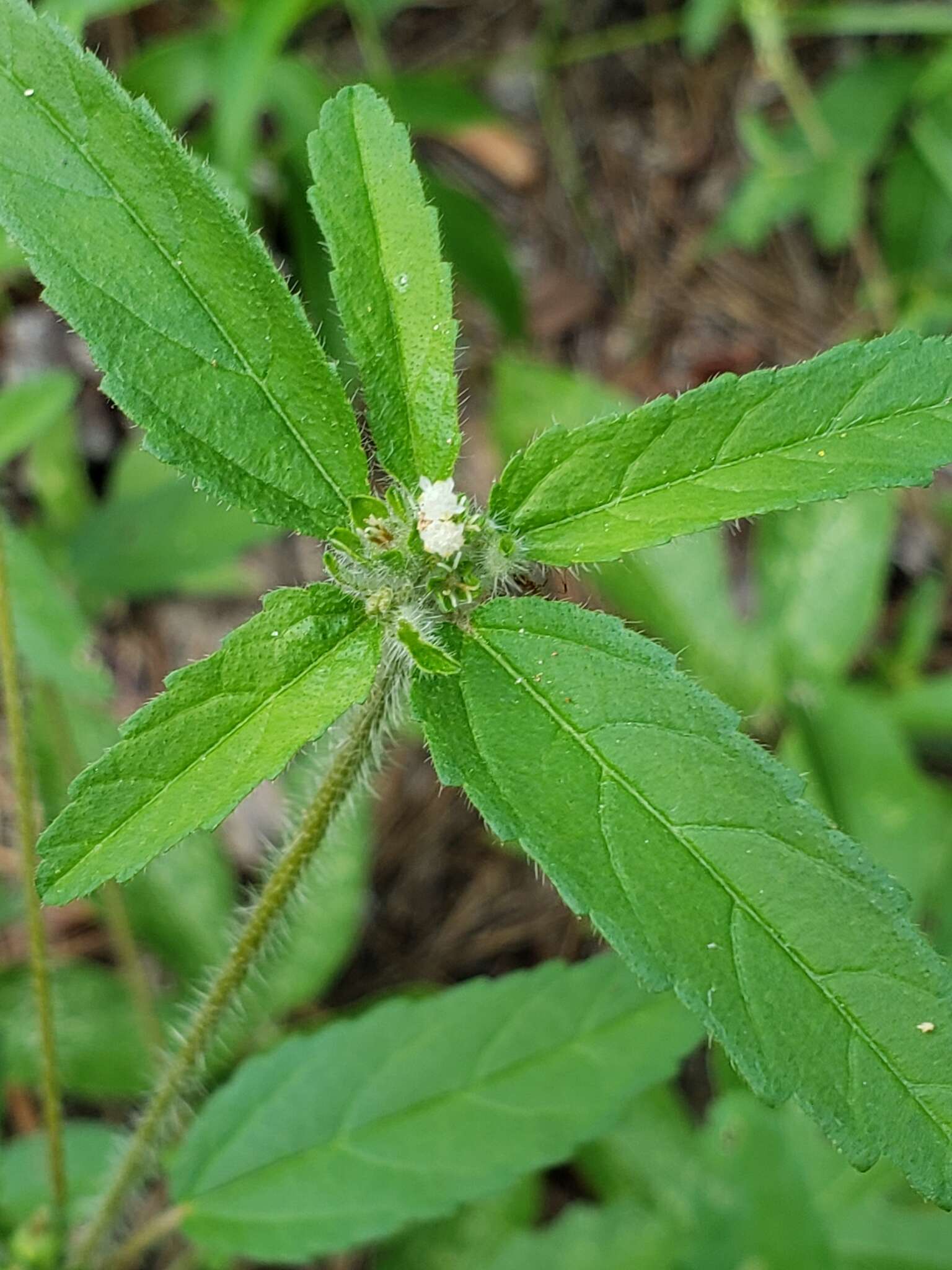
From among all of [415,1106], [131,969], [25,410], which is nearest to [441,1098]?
[415,1106]

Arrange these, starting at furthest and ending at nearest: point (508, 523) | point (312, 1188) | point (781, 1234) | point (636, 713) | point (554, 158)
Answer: point (554, 158) < point (781, 1234) < point (312, 1188) < point (508, 523) < point (636, 713)

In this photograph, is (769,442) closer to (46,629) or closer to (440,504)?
(440,504)

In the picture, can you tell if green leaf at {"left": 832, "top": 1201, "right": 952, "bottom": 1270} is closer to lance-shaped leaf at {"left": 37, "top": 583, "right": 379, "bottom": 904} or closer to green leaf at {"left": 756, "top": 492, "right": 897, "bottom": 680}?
green leaf at {"left": 756, "top": 492, "right": 897, "bottom": 680}

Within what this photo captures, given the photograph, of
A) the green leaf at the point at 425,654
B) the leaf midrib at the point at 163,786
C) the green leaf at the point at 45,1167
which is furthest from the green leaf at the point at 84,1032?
the green leaf at the point at 425,654

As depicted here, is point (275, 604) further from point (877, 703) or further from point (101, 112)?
point (877, 703)

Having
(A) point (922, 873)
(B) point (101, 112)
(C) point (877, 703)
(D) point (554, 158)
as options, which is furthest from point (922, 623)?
(B) point (101, 112)

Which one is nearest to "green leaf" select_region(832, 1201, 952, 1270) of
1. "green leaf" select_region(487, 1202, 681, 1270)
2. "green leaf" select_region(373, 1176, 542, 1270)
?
"green leaf" select_region(487, 1202, 681, 1270)

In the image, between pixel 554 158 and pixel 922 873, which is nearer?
pixel 922 873

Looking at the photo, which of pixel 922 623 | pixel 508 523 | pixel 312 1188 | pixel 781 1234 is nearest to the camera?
pixel 508 523

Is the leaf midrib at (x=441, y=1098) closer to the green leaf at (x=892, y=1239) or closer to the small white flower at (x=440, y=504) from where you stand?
the small white flower at (x=440, y=504)
